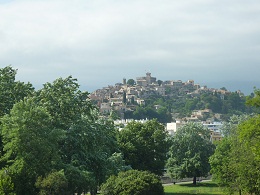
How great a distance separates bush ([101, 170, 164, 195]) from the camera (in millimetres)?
28359

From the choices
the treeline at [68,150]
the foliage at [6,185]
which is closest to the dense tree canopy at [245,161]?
the treeline at [68,150]

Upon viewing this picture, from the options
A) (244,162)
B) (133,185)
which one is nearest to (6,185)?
(133,185)

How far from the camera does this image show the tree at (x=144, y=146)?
46.5 metres

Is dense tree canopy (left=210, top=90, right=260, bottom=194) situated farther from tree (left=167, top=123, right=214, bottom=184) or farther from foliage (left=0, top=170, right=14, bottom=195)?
foliage (left=0, top=170, right=14, bottom=195)

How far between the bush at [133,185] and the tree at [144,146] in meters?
16.6

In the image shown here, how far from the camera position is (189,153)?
178ft

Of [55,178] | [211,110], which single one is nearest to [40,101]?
[55,178]

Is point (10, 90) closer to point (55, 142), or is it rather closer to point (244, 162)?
point (55, 142)

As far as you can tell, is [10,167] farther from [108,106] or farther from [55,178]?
[108,106]

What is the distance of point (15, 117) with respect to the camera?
91.6 feet

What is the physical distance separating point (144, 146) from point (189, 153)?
8397 mm

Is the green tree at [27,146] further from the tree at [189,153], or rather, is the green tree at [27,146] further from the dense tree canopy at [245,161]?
the tree at [189,153]

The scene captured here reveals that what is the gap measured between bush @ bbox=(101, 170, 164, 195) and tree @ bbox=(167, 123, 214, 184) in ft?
80.7

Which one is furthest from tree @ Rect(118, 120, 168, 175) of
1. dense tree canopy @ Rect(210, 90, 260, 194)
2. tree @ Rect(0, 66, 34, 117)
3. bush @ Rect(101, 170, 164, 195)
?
bush @ Rect(101, 170, 164, 195)
